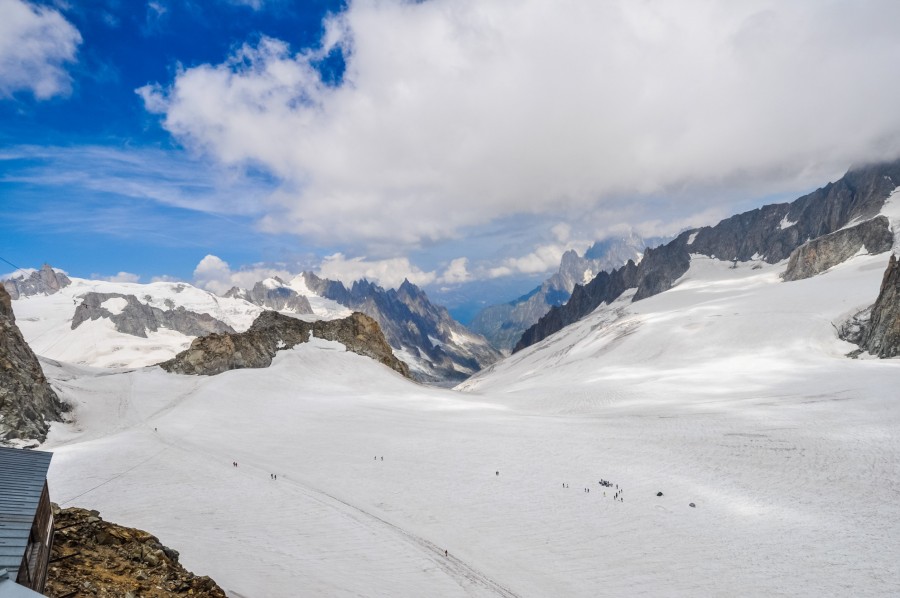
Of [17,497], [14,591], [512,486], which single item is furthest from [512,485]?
[14,591]

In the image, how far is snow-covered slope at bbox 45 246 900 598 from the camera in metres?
20.5

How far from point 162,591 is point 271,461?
86.7 feet

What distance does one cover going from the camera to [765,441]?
119ft

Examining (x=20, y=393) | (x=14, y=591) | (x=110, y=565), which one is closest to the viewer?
(x=14, y=591)

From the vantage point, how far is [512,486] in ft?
102

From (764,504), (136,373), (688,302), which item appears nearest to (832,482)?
(764,504)

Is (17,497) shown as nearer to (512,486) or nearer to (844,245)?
(512,486)

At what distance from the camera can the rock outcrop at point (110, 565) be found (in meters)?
11.9

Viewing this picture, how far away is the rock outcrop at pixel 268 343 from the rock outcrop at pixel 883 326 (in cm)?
8312

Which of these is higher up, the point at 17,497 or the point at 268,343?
the point at 268,343

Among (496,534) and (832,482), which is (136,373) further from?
(832,482)

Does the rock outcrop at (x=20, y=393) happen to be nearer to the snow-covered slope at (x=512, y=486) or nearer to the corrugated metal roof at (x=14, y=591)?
the snow-covered slope at (x=512, y=486)

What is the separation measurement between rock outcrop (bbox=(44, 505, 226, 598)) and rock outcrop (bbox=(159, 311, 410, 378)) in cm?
6658

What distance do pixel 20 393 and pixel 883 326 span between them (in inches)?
4516
